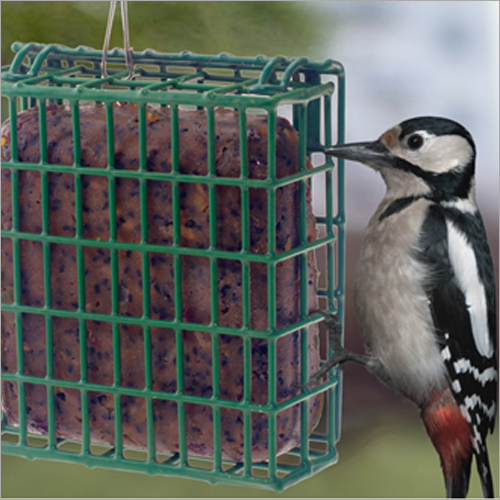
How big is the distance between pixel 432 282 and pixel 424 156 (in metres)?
0.27

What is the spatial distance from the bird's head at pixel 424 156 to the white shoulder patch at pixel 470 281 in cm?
9

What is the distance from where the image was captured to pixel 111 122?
1.88 meters

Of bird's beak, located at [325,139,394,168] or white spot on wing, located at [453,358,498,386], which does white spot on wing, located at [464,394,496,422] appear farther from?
bird's beak, located at [325,139,394,168]

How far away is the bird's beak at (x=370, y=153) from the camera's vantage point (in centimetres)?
203

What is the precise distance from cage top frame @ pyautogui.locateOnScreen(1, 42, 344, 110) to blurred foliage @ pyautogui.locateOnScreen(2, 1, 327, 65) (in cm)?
153

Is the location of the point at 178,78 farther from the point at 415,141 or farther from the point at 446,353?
the point at 446,353

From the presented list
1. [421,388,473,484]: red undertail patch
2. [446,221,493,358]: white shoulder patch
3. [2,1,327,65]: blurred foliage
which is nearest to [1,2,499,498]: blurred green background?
[2,1,327,65]: blurred foliage

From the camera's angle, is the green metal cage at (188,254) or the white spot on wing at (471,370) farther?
the white spot on wing at (471,370)

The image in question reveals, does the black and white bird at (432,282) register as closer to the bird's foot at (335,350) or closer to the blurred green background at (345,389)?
the bird's foot at (335,350)

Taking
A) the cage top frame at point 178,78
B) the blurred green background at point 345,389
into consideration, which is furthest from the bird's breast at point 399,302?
the blurred green background at point 345,389

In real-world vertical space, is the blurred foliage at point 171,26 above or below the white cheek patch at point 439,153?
above

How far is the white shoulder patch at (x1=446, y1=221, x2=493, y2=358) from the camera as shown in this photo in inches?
82.1

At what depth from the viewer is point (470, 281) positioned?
2096 millimetres

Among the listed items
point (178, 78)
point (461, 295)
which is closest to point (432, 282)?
point (461, 295)
